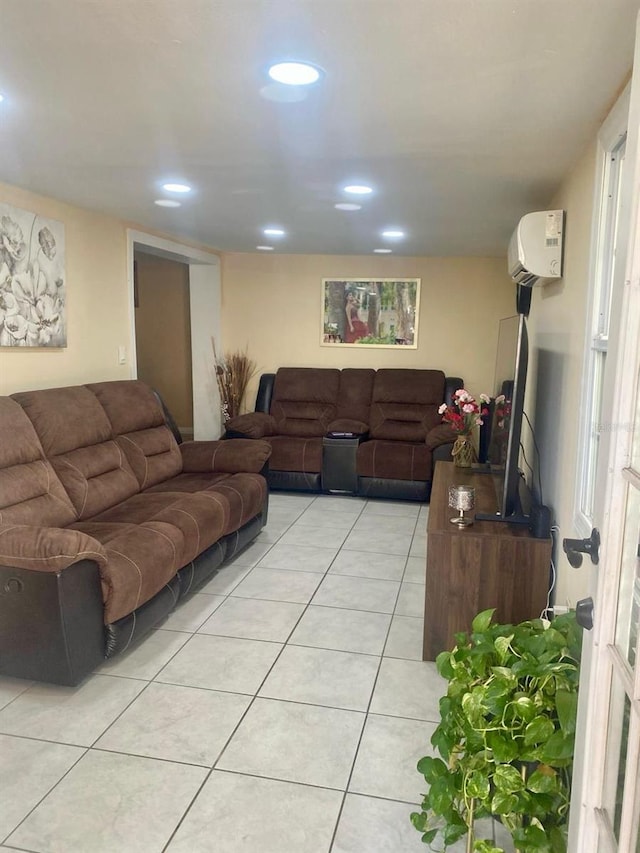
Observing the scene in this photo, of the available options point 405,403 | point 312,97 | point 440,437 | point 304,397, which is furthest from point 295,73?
point 304,397

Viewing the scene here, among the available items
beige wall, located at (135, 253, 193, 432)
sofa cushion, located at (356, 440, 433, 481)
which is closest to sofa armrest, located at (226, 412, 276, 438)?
sofa cushion, located at (356, 440, 433, 481)

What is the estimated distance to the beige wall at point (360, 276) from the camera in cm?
577

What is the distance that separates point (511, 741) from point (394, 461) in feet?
11.8

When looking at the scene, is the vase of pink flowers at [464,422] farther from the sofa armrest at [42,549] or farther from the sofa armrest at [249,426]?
the sofa armrest at [42,549]

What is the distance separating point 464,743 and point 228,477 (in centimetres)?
254

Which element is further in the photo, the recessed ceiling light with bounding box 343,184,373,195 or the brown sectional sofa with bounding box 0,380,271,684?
the recessed ceiling light with bounding box 343,184,373,195

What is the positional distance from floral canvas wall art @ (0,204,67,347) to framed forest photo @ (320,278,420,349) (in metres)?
2.89

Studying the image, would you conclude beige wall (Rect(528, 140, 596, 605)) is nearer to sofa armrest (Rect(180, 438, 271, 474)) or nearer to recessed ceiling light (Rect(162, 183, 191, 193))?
sofa armrest (Rect(180, 438, 271, 474))

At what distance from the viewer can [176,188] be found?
3.22m

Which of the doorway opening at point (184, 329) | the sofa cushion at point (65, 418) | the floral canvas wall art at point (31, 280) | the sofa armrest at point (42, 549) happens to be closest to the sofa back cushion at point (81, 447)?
the sofa cushion at point (65, 418)

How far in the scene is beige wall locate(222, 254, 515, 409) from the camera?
577cm

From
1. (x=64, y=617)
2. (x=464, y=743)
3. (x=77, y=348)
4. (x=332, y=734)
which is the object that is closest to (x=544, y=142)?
(x=464, y=743)

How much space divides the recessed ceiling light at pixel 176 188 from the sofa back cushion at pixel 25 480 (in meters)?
1.32

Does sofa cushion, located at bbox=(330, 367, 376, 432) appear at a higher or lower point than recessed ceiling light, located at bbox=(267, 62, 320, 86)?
lower
